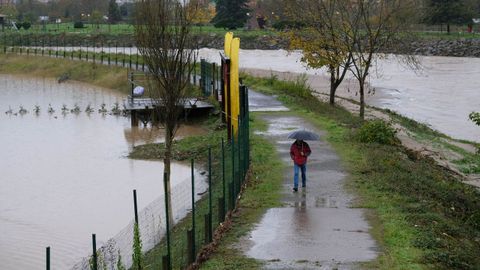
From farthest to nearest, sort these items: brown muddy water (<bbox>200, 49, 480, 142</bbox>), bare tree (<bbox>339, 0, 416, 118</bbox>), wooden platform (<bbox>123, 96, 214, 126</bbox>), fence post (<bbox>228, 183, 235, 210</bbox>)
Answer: brown muddy water (<bbox>200, 49, 480, 142</bbox>), wooden platform (<bbox>123, 96, 214, 126</bbox>), bare tree (<bbox>339, 0, 416, 118</bbox>), fence post (<bbox>228, 183, 235, 210</bbox>)

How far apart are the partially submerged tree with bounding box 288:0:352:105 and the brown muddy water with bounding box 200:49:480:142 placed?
19.0 feet

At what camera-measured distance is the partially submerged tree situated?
31.9 m

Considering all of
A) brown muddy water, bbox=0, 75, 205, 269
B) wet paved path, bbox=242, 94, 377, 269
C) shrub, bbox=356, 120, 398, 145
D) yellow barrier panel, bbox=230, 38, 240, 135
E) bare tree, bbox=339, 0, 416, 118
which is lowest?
brown muddy water, bbox=0, 75, 205, 269

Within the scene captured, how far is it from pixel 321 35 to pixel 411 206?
17.8 metres

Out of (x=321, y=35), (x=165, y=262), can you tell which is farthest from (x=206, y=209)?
(x=321, y=35)

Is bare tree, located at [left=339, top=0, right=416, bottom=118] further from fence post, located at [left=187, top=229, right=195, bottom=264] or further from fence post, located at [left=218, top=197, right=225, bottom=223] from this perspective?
fence post, located at [left=187, top=229, right=195, bottom=264]

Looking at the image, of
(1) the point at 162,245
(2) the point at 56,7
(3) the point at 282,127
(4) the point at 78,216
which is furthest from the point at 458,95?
(2) the point at 56,7

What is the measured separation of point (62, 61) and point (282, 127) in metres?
39.1

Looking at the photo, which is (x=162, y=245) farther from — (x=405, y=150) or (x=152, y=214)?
(x=405, y=150)

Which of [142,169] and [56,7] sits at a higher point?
[56,7]

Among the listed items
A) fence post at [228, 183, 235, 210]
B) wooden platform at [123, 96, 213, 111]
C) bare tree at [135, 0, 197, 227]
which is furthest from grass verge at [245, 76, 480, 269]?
wooden platform at [123, 96, 213, 111]

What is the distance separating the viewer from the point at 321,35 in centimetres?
3297

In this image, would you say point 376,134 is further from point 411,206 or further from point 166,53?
point 411,206

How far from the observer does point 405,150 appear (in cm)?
2391
